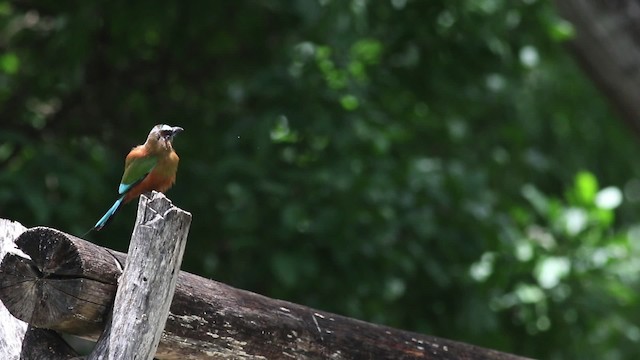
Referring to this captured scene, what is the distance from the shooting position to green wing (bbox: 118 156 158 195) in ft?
10.3

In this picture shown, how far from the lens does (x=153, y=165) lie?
3.13 metres

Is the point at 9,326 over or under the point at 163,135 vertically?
under

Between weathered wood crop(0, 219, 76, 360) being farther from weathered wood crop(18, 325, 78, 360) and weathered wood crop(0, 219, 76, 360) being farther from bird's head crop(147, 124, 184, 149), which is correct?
bird's head crop(147, 124, 184, 149)

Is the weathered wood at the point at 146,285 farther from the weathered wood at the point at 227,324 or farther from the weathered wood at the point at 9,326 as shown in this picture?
the weathered wood at the point at 9,326

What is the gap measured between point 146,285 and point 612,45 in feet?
12.0

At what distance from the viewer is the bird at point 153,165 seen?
10.2 feet

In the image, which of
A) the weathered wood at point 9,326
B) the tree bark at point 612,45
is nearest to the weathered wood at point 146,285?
the weathered wood at point 9,326

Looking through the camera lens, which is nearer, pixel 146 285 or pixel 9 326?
pixel 146 285

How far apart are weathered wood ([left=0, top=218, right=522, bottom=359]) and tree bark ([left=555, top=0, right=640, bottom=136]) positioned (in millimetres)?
2606

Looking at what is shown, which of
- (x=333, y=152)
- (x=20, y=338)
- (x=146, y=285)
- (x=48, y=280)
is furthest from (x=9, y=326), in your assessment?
(x=333, y=152)

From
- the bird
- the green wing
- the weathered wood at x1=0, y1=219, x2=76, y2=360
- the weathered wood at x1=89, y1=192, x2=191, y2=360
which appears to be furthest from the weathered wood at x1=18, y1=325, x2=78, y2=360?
the green wing

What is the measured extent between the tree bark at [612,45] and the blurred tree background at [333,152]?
158 millimetres

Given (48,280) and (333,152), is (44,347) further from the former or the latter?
(333,152)

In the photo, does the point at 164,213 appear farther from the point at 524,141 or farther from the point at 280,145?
the point at 524,141
